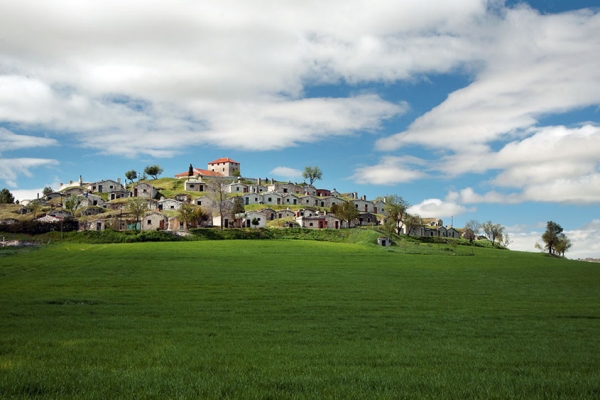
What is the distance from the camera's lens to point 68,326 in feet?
77.1

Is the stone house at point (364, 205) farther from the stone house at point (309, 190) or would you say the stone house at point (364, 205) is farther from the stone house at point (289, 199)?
the stone house at point (289, 199)

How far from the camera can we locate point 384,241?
104438mm

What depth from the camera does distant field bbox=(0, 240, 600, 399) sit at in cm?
1301

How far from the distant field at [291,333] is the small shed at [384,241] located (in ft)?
141

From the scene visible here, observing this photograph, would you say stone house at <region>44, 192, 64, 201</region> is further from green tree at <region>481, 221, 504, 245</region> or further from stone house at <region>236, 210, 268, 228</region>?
green tree at <region>481, 221, 504, 245</region>

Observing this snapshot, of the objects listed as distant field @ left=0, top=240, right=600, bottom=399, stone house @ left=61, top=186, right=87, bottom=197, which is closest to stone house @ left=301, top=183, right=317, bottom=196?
stone house @ left=61, top=186, right=87, bottom=197

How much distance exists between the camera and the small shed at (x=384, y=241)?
4055 inches

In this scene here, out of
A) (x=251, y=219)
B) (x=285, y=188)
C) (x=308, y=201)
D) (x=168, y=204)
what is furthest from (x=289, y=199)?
(x=168, y=204)

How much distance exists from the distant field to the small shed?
43.1m

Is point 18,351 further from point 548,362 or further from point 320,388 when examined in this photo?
point 548,362

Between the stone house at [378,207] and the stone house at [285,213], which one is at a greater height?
the stone house at [378,207]

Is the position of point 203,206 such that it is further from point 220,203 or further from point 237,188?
point 237,188

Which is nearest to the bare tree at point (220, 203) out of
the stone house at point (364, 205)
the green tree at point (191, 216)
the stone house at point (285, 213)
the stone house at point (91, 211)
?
the green tree at point (191, 216)

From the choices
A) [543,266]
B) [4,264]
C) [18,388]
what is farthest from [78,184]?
[18,388]
